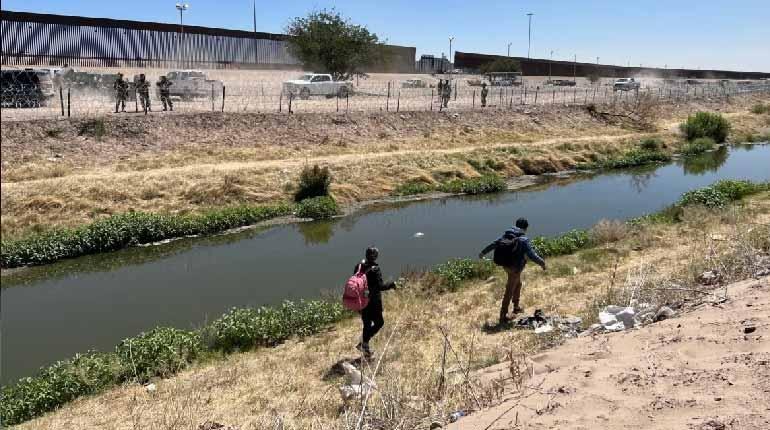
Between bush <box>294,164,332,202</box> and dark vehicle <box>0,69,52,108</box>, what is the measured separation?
45.7 ft

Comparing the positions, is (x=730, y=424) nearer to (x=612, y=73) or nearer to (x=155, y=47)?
(x=155, y=47)

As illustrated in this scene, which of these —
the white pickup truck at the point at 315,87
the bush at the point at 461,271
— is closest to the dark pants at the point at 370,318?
the bush at the point at 461,271

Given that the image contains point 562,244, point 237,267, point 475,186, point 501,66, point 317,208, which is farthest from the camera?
point 501,66

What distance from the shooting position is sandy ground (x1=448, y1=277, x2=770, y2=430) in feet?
19.4

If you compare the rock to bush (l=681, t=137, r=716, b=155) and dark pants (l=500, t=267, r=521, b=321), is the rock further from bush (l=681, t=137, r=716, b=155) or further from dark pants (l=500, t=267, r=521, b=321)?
bush (l=681, t=137, r=716, b=155)

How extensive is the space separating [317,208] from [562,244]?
962 centimetres

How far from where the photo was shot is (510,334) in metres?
10.6

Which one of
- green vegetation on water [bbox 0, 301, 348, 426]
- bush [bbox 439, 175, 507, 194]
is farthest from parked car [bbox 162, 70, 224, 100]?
green vegetation on water [bbox 0, 301, 348, 426]

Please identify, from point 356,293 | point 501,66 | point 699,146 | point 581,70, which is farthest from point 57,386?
point 581,70

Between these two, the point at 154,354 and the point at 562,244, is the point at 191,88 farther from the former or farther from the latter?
the point at 154,354

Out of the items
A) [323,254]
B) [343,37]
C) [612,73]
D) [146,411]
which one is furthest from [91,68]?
[612,73]

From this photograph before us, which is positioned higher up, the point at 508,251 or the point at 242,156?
the point at 242,156

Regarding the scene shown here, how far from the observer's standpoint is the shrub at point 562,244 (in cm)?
1717

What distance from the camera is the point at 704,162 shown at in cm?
3903
